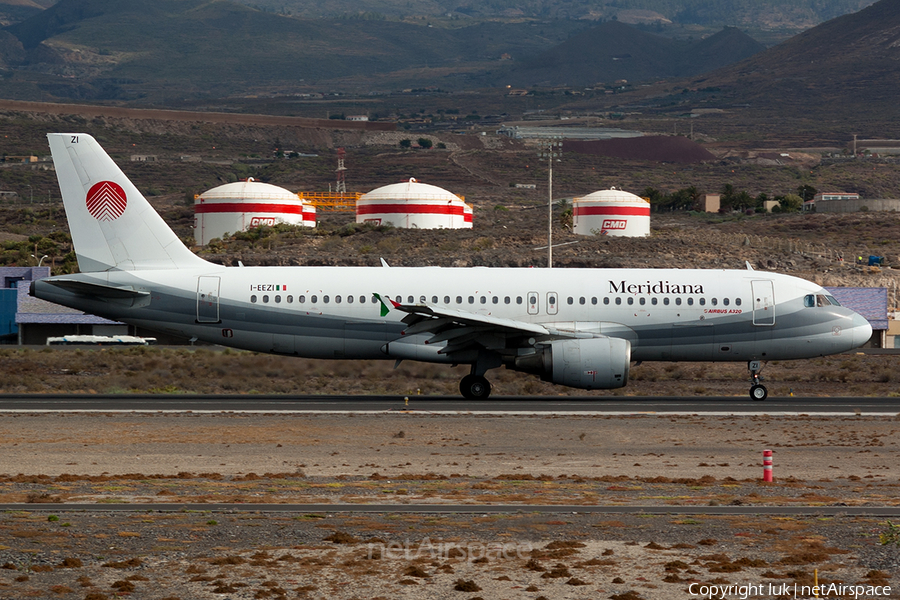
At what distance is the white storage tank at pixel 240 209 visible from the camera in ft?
318

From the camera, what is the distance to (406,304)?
33.1 meters

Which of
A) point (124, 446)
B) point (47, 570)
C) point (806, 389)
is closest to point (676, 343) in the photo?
point (806, 389)

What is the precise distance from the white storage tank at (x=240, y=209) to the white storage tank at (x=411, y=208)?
7.02 meters

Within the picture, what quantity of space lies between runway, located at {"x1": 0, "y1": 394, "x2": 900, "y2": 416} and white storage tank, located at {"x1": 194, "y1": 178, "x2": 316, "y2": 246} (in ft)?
210

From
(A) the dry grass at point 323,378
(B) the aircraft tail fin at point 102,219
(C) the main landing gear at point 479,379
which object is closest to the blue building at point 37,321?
(A) the dry grass at point 323,378

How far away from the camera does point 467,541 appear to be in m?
13.9

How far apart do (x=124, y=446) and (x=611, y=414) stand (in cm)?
1290

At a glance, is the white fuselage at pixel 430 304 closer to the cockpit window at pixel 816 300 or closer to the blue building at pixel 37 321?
the cockpit window at pixel 816 300

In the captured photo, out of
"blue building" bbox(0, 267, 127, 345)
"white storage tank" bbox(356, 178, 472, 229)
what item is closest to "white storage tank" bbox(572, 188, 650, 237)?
"white storage tank" bbox(356, 178, 472, 229)

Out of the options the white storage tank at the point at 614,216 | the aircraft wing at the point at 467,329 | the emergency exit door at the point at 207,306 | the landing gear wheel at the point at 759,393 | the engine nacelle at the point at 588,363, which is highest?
the white storage tank at the point at 614,216

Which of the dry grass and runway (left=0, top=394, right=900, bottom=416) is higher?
the dry grass

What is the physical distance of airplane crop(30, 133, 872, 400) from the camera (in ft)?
107

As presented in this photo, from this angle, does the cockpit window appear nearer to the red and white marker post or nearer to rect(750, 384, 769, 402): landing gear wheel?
rect(750, 384, 769, 402): landing gear wheel

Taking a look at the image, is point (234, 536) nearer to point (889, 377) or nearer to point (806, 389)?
point (806, 389)
